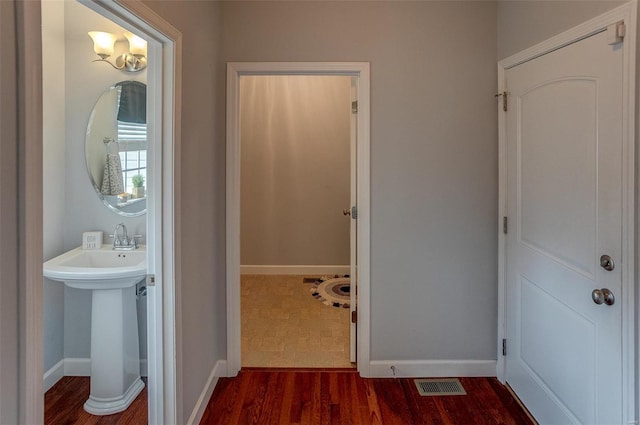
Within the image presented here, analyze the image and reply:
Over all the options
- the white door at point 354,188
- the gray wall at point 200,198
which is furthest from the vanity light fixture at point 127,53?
the white door at point 354,188

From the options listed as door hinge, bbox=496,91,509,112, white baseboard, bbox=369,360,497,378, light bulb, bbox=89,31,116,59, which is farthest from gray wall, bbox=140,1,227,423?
door hinge, bbox=496,91,509,112

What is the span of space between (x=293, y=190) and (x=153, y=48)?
3.08 metres

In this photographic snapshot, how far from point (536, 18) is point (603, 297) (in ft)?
4.63

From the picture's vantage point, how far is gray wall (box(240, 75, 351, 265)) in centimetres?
445

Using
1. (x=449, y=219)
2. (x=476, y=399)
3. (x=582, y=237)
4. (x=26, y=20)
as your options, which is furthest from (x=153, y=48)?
(x=476, y=399)

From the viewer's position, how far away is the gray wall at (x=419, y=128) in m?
2.29

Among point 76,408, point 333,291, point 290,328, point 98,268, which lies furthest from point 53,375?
point 333,291

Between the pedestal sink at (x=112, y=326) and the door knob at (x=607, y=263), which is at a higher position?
the door knob at (x=607, y=263)

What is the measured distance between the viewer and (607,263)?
1.47 meters

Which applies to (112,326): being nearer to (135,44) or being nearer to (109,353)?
(109,353)

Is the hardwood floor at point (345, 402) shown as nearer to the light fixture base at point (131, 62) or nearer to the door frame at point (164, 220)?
the door frame at point (164, 220)

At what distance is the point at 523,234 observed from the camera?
2.10m

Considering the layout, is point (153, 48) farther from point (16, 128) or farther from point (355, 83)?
point (355, 83)

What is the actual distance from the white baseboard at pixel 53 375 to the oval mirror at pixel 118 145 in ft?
3.25
